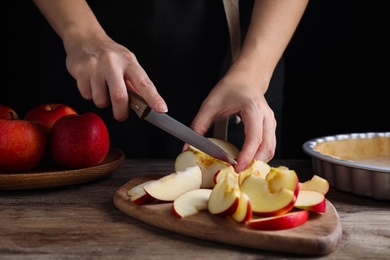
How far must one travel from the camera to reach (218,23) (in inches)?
70.1

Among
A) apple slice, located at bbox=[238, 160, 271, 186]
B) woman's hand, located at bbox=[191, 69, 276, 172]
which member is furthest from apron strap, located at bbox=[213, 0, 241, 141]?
apple slice, located at bbox=[238, 160, 271, 186]

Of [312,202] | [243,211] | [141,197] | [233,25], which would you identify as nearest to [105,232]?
[141,197]

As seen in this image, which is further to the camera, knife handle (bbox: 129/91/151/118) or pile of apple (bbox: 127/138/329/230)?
knife handle (bbox: 129/91/151/118)

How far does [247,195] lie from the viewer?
1.09 m

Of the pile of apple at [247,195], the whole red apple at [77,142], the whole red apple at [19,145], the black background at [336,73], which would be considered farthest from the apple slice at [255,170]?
the black background at [336,73]

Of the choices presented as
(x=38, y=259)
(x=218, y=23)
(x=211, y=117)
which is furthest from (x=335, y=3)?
(x=38, y=259)

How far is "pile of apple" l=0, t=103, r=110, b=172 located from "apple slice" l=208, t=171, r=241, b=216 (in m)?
0.40

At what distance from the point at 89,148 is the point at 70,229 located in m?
0.34

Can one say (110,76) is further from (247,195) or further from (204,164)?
(247,195)

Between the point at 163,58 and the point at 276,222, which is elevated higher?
the point at 163,58

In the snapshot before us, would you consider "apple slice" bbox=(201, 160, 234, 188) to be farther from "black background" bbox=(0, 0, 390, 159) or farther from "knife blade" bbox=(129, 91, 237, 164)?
"black background" bbox=(0, 0, 390, 159)

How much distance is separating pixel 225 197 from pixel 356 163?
35 cm

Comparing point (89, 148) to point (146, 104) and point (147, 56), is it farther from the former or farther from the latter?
point (147, 56)

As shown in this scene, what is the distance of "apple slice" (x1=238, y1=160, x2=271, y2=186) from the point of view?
3.90ft
